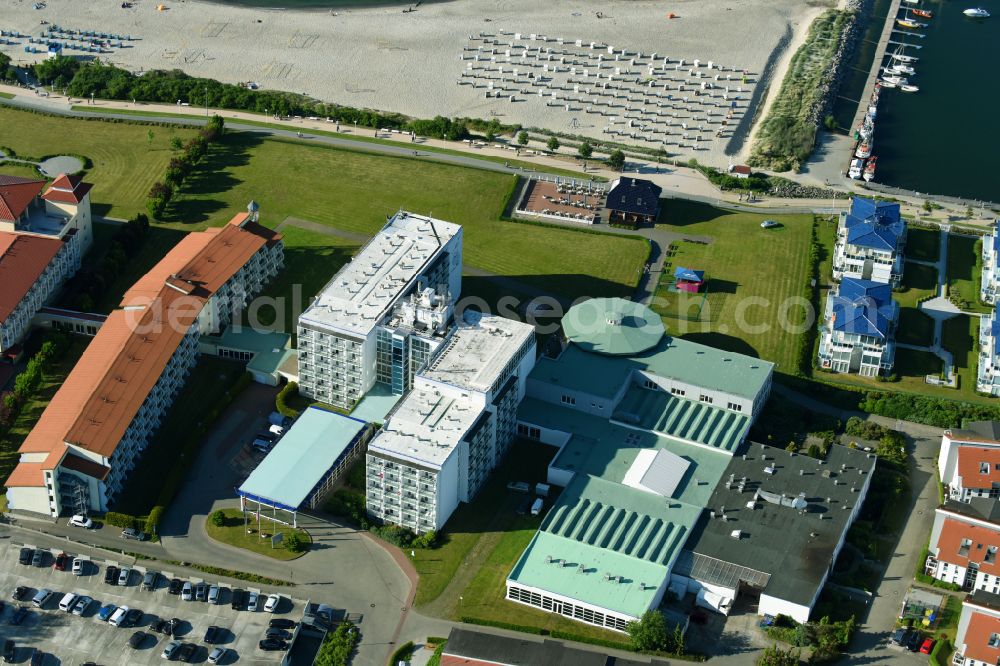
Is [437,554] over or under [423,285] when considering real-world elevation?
under

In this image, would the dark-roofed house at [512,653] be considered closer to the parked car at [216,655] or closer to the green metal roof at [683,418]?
the parked car at [216,655]

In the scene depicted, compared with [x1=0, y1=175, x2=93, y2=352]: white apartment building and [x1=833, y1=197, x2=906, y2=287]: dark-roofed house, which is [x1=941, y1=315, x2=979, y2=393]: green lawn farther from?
[x1=0, y1=175, x2=93, y2=352]: white apartment building

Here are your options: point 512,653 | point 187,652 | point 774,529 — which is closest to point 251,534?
point 187,652

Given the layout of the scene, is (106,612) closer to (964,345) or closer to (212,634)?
(212,634)

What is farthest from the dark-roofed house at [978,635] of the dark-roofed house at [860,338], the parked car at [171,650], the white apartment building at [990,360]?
the parked car at [171,650]

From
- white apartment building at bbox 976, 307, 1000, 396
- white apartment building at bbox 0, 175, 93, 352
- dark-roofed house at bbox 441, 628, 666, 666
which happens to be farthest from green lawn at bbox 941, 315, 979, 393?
white apartment building at bbox 0, 175, 93, 352

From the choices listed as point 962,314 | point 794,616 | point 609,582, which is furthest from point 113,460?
point 962,314

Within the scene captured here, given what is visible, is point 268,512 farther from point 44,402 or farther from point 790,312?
point 790,312
